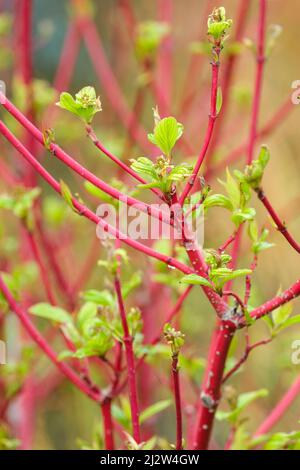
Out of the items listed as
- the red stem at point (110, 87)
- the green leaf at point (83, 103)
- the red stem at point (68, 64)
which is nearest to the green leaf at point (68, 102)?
the green leaf at point (83, 103)

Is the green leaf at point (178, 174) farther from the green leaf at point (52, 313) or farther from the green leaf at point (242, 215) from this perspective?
the green leaf at point (52, 313)

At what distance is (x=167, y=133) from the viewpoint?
1.85 feet

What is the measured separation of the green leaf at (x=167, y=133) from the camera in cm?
56

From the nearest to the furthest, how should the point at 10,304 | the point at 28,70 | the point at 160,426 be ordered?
the point at 10,304, the point at 28,70, the point at 160,426

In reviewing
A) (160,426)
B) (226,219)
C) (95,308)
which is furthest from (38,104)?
(160,426)

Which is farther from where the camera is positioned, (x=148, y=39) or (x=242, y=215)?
(x=148, y=39)

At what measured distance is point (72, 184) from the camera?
2.39 meters

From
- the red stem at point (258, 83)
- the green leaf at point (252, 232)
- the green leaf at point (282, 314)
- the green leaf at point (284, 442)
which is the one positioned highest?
the red stem at point (258, 83)

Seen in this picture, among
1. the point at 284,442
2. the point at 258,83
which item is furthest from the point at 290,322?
the point at 258,83

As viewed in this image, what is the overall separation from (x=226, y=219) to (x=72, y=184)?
2.17 ft

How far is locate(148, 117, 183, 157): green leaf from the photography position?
560 mm

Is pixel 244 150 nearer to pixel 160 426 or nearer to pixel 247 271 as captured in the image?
pixel 247 271

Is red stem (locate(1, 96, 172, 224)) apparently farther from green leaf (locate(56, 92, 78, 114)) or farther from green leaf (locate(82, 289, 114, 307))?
green leaf (locate(82, 289, 114, 307))

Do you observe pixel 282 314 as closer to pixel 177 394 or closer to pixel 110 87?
pixel 177 394
